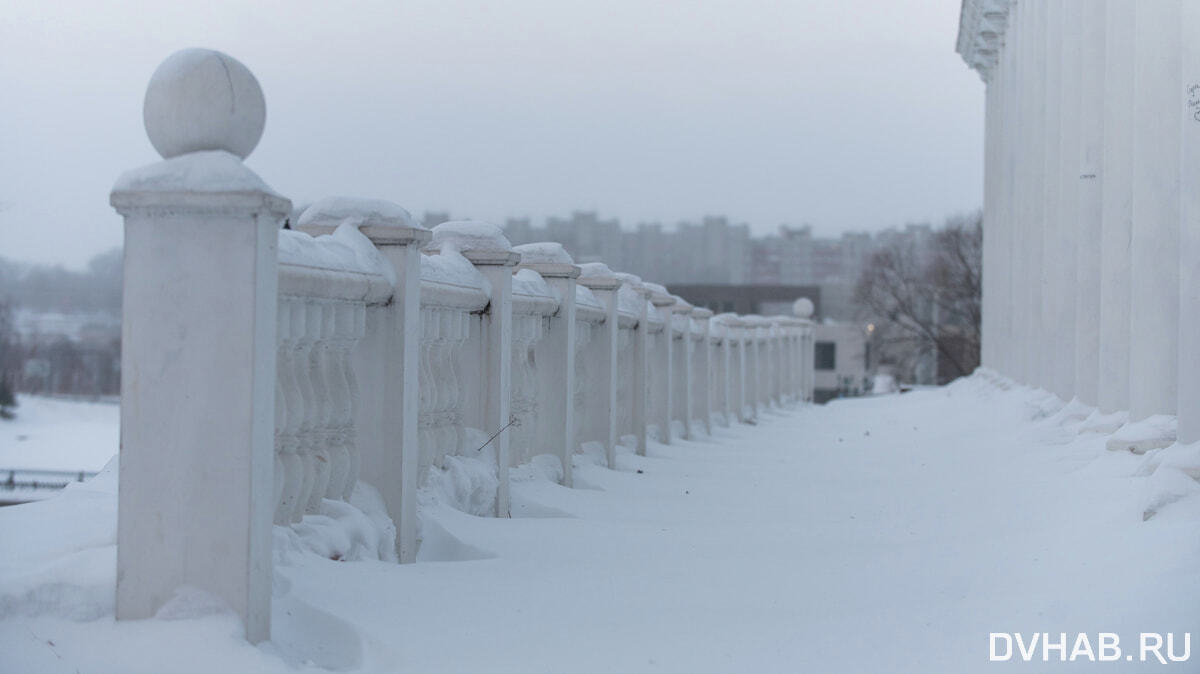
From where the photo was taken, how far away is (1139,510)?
219 inches

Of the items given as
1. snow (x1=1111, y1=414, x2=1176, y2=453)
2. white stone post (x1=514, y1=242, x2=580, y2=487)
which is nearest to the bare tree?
snow (x1=1111, y1=414, x2=1176, y2=453)

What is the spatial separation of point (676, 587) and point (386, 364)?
150cm

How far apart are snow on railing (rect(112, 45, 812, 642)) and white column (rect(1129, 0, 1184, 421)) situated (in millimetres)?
3817

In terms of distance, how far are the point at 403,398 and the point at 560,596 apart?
1073 millimetres

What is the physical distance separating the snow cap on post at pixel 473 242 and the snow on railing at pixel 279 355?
0.04 feet

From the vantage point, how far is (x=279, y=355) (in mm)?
4223

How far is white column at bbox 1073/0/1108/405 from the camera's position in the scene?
38.3 ft

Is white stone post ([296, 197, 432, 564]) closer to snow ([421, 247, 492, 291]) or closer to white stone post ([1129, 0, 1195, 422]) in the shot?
snow ([421, 247, 492, 291])

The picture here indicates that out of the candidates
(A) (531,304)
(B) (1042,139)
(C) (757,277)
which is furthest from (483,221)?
(C) (757,277)

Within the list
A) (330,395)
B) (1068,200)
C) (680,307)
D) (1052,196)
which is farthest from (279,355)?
(1052,196)

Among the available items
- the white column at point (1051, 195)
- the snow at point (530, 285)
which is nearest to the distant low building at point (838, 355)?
the white column at point (1051, 195)

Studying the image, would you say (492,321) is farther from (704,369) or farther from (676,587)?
(704,369)

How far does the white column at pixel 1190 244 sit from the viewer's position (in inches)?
251

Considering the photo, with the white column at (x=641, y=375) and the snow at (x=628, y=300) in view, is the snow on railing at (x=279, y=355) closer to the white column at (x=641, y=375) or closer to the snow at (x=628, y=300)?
the snow at (x=628, y=300)
